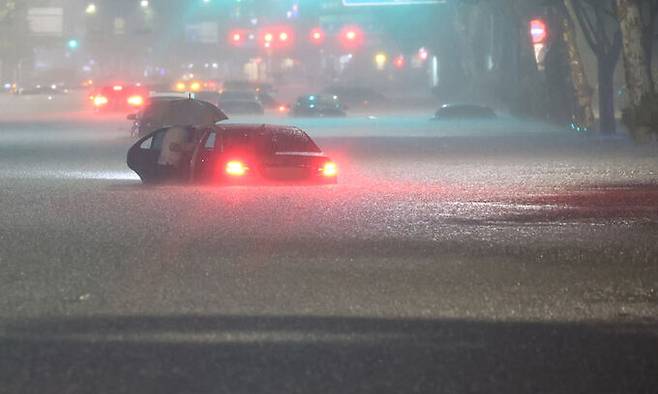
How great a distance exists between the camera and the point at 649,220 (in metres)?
21.4

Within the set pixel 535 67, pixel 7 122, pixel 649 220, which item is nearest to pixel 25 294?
pixel 649 220

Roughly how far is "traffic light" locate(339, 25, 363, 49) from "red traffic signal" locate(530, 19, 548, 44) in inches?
1729

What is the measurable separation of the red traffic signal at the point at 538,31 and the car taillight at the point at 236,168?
38773 millimetres

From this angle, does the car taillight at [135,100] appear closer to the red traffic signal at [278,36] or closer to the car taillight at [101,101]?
the car taillight at [101,101]

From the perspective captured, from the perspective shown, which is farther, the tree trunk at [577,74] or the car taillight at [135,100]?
the car taillight at [135,100]

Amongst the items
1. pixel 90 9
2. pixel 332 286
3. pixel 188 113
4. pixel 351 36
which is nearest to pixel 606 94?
pixel 188 113

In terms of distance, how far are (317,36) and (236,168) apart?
3664 inches

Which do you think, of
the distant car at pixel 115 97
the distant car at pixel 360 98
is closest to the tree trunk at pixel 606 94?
the distant car at pixel 115 97

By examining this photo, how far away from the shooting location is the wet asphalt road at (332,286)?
9977 millimetres

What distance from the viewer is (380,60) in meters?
136

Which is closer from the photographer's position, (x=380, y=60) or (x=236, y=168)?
(x=236, y=168)

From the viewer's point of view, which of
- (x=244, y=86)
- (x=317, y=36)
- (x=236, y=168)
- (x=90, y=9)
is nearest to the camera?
(x=236, y=168)

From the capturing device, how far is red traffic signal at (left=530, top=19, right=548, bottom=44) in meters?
64.1

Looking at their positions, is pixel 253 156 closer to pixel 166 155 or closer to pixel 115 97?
pixel 166 155
